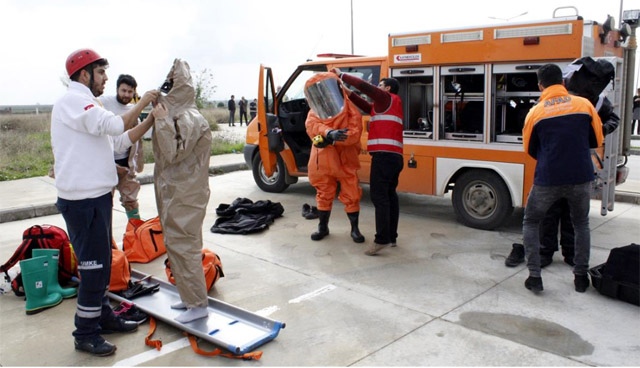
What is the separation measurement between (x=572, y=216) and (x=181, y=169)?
3149mm

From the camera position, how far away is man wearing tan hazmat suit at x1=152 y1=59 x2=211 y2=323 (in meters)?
3.36

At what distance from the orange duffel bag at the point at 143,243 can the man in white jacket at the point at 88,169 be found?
1918mm

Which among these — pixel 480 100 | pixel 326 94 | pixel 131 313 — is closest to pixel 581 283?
pixel 480 100

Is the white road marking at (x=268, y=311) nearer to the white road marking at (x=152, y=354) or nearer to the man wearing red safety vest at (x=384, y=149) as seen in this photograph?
the white road marking at (x=152, y=354)

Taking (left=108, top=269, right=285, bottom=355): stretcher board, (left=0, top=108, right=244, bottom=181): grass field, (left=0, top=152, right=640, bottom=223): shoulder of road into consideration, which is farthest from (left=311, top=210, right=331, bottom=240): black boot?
(left=0, top=152, right=640, bottom=223): shoulder of road

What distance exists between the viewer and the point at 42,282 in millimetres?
4238

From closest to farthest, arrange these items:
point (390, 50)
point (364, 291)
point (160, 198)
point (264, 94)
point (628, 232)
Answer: point (160, 198)
point (364, 291)
point (628, 232)
point (390, 50)
point (264, 94)

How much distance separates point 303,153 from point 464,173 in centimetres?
266

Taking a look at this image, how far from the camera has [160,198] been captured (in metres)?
3.49

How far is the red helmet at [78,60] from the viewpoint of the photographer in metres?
3.30

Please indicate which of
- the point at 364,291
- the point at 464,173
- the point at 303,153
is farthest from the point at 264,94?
the point at 364,291

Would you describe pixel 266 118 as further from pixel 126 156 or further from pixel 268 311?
Answer: pixel 268 311

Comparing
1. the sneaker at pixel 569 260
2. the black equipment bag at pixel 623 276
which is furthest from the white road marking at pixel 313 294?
the sneaker at pixel 569 260

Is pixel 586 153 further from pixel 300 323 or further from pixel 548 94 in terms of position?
pixel 300 323
